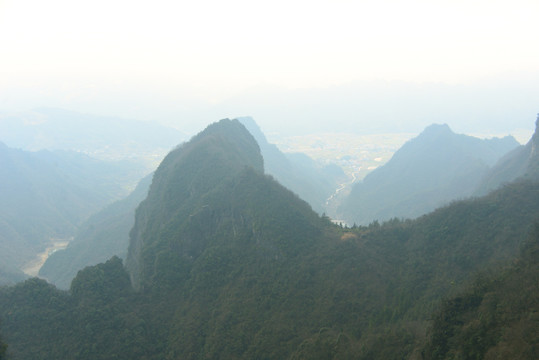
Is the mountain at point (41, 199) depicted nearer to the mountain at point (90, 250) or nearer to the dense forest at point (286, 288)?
the mountain at point (90, 250)

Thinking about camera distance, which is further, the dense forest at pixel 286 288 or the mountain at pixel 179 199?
the mountain at pixel 179 199

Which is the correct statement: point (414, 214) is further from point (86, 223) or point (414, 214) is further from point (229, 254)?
point (86, 223)

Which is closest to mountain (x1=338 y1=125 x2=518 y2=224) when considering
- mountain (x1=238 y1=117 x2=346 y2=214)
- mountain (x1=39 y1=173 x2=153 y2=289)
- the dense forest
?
mountain (x1=238 y1=117 x2=346 y2=214)

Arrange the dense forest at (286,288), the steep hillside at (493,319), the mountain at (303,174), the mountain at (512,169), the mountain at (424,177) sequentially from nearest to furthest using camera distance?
1. the steep hillside at (493,319)
2. the dense forest at (286,288)
3. the mountain at (512,169)
4. the mountain at (424,177)
5. the mountain at (303,174)

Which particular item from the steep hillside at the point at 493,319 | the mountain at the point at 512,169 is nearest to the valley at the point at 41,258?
the steep hillside at the point at 493,319

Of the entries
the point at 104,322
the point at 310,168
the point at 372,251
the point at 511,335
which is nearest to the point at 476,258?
the point at 372,251
